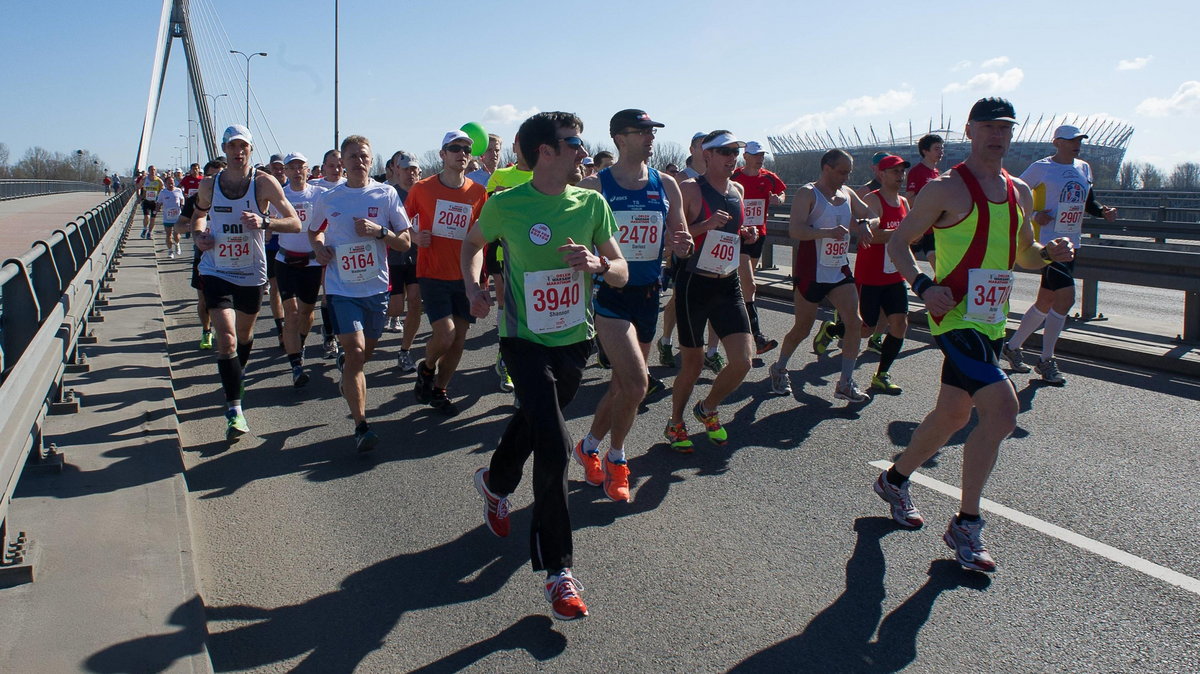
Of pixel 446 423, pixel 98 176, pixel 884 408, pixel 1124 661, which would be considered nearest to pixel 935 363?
pixel 884 408

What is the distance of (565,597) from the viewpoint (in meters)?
3.55

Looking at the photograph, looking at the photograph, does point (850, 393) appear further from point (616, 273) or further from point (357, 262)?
point (357, 262)

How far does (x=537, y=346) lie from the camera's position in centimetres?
402

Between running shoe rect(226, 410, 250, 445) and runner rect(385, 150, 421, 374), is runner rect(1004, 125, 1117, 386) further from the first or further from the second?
running shoe rect(226, 410, 250, 445)

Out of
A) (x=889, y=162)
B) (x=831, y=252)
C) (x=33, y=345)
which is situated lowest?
(x=33, y=345)

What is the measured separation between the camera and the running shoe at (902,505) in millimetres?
4562

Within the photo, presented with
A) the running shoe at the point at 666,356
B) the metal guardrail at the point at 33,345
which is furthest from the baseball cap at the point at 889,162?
the metal guardrail at the point at 33,345

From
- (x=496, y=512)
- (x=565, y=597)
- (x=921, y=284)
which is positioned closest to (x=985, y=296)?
(x=921, y=284)

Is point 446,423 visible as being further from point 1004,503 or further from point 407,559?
point 1004,503

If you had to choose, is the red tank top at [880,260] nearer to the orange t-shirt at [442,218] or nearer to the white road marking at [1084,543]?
the white road marking at [1084,543]

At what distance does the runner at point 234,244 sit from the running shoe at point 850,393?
13.9 ft

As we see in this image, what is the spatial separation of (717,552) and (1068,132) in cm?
567

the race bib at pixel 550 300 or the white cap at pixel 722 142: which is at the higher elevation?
the white cap at pixel 722 142

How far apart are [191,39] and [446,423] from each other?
7031 cm
